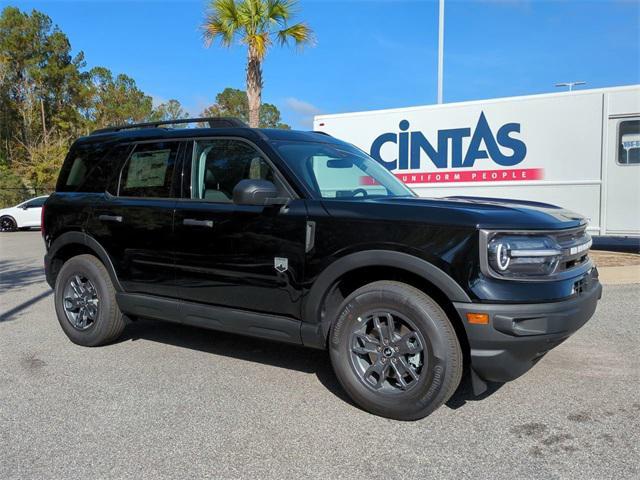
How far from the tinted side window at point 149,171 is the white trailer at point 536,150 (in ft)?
25.6

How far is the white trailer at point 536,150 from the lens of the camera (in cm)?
1025

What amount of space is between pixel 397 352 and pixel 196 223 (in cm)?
188

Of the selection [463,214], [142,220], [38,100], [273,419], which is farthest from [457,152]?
[38,100]

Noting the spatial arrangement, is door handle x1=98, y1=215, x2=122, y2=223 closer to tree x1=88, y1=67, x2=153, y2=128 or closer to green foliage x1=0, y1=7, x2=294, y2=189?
green foliage x1=0, y1=7, x2=294, y2=189

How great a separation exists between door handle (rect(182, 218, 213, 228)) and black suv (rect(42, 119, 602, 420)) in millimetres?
10

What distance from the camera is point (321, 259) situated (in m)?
3.85

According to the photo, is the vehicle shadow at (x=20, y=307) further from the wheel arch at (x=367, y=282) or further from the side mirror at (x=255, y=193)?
the wheel arch at (x=367, y=282)

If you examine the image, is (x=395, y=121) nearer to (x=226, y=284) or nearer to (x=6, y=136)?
(x=226, y=284)

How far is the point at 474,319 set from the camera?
3316 millimetres

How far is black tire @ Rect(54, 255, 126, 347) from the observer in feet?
17.0

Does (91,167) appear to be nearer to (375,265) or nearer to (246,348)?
(246,348)

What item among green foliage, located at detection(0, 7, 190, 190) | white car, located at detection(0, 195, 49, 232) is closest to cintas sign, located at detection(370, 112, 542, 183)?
white car, located at detection(0, 195, 49, 232)

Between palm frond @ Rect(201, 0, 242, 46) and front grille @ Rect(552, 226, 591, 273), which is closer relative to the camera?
front grille @ Rect(552, 226, 591, 273)

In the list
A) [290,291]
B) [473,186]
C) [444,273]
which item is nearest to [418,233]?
[444,273]
